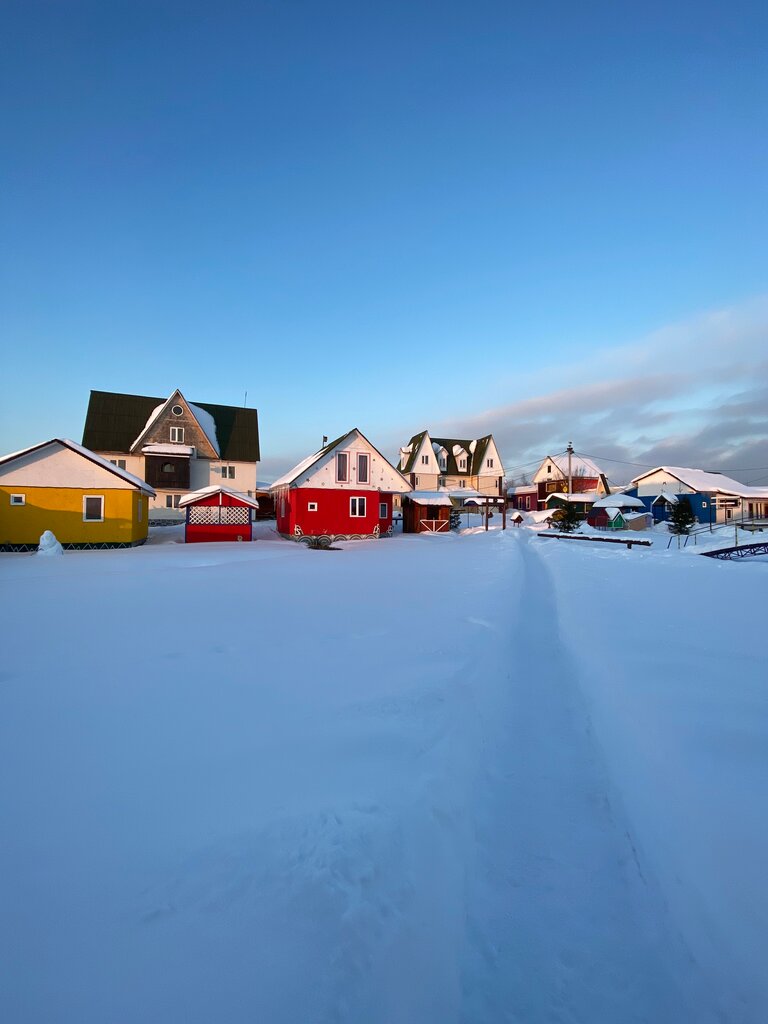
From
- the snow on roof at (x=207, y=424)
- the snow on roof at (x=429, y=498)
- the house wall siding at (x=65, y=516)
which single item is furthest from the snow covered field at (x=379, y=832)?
the snow on roof at (x=207, y=424)

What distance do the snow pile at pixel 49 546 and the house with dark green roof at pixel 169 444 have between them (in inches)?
522

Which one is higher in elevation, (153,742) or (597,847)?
(153,742)

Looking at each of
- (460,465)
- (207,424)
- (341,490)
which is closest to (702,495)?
(460,465)

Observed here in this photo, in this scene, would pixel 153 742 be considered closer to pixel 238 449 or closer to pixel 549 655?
pixel 549 655

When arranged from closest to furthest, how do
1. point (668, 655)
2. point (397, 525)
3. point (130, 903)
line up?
1. point (130, 903)
2. point (668, 655)
3. point (397, 525)

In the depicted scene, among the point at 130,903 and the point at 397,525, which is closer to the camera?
the point at 130,903

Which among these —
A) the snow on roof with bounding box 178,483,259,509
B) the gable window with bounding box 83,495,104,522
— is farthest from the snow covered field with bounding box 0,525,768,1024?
the snow on roof with bounding box 178,483,259,509

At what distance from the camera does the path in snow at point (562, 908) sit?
202cm

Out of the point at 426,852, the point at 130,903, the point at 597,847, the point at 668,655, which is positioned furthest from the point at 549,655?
the point at 130,903

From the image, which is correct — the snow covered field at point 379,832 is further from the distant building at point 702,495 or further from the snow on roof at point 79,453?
the distant building at point 702,495

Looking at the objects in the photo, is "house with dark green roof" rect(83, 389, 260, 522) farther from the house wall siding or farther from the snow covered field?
the snow covered field

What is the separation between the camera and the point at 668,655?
246 inches

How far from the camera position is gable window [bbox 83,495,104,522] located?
66.8ft

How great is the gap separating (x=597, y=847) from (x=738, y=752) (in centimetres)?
186
